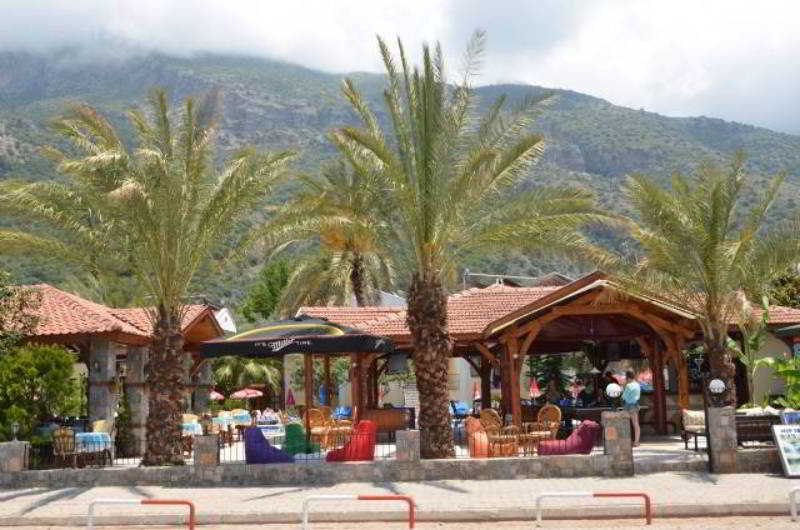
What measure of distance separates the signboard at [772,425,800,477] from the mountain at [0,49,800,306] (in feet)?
81.7

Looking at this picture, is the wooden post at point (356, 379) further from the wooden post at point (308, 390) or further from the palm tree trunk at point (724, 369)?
the palm tree trunk at point (724, 369)

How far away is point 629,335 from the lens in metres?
23.6

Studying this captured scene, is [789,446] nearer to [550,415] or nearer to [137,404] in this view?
[550,415]

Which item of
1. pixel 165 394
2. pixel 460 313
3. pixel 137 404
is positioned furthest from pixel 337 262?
pixel 165 394

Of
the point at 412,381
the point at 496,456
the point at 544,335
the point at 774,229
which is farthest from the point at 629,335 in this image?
the point at 412,381

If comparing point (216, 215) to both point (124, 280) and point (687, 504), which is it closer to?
point (124, 280)

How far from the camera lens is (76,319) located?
69.2 feet

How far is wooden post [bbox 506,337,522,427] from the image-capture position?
67.4 ft

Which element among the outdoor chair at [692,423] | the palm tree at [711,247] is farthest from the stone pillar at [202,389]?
the outdoor chair at [692,423]

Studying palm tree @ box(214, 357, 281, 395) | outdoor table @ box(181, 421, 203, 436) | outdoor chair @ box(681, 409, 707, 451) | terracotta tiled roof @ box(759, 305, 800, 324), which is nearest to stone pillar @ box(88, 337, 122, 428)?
outdoor table @ box(181, 421, 203, 436)

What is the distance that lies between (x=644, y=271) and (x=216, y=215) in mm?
9035

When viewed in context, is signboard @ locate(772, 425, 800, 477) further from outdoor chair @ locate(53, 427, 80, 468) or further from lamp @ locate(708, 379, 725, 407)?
outdoor chair @ locate(53, 427, 80, 468)

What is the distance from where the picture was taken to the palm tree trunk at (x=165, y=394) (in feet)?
55.5

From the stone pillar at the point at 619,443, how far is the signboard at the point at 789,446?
2.50 m
